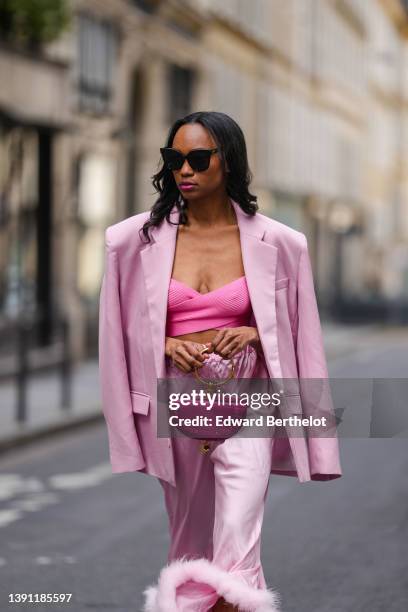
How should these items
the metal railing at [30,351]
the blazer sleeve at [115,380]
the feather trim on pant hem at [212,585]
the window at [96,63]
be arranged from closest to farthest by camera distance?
1. the feather trim on pant hem at [212,585]
2. the blazer sleeve at [115,380]
3. the metal railing at [30,351]
4. the window at [96,63]

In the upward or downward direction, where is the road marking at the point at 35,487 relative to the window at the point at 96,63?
downward

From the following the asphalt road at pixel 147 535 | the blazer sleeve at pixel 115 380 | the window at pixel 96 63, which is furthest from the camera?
the window at pixel 96 63

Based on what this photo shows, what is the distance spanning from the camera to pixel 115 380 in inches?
179

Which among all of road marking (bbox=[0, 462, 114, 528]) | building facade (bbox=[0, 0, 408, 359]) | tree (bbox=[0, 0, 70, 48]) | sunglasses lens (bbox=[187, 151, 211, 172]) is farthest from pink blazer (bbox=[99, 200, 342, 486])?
tree (bbox=[0, 0, 70, 48])

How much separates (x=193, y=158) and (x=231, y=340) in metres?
0.53

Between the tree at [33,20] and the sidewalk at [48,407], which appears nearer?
the sidewalk at [48,407]

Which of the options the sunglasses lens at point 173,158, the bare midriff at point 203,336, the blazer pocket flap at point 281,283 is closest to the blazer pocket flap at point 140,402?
the bare midriff at point 203,336

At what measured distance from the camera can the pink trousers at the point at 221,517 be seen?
4.40 meters

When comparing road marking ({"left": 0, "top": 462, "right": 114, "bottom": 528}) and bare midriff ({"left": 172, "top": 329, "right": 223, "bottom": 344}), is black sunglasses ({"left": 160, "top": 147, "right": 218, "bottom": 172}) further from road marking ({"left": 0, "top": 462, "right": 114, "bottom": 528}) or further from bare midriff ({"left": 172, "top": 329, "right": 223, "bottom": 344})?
road marking ({"left": 0, "top": 462, "right": 114, "bottom": 528})

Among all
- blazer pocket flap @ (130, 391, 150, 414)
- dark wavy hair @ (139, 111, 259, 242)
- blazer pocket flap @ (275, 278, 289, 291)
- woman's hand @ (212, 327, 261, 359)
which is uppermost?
dark wavy hair @ (139, 111, 259, 242)

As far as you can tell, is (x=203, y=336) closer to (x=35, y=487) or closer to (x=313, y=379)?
(x=313, y=379)

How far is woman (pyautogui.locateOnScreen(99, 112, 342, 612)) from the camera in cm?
445

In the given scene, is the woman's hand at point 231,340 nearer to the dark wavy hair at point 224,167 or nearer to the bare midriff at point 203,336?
the bare midriff at point 203,336

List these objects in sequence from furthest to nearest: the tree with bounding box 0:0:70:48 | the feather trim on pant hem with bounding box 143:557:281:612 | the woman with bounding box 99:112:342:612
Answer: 1. the tree with bounding box 0:0:70:48
2. the woman with bounding box 99:112:342:612
3. the feather trim on pant hem with bounding box 143:557:281:612
